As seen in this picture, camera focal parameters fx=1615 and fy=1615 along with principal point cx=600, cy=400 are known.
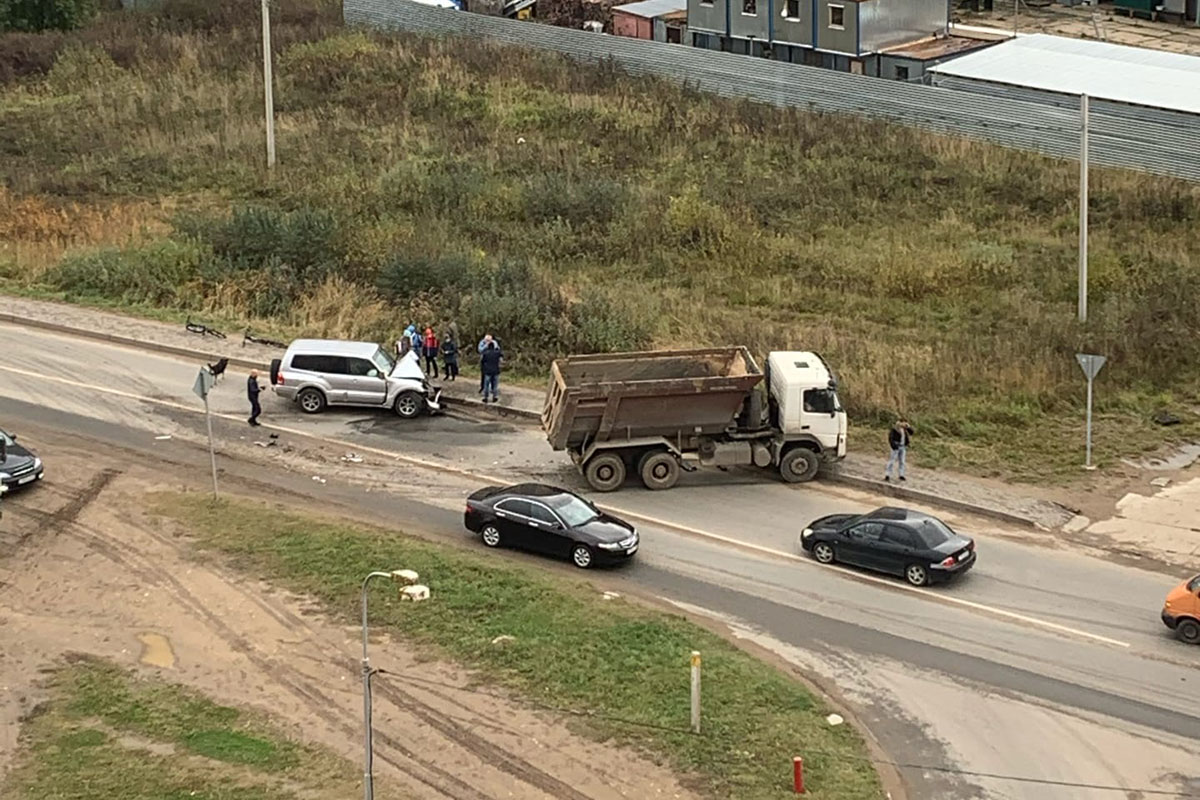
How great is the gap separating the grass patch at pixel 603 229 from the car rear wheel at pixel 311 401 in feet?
15.0

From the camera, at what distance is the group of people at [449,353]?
33125 mm

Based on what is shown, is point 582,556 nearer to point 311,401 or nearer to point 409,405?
point 409,405

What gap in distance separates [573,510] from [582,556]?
0.83m

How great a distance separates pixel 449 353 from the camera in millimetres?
34562

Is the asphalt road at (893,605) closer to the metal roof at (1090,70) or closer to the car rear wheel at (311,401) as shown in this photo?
the car rear wheel at (311,401)

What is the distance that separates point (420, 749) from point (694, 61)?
1721 inches

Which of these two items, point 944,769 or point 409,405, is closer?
point 944,769

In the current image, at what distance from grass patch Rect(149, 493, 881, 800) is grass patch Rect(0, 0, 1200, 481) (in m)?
9.85

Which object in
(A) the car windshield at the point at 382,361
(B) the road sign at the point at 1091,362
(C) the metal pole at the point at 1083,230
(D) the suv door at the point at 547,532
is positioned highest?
(C) the metal pole at the point at 1083,230

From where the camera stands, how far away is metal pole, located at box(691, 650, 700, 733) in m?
20.4

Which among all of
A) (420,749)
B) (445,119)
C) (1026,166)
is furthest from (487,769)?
(445,119)

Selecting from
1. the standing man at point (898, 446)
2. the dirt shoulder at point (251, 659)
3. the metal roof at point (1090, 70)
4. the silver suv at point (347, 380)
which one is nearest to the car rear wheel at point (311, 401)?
the silver suv at point (347, 380)

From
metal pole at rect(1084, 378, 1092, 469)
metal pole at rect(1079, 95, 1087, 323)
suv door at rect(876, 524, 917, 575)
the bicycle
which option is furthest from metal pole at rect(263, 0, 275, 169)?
suv door at rect(876, 524, 917, 575)

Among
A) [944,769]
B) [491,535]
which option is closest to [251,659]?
[491,535]
